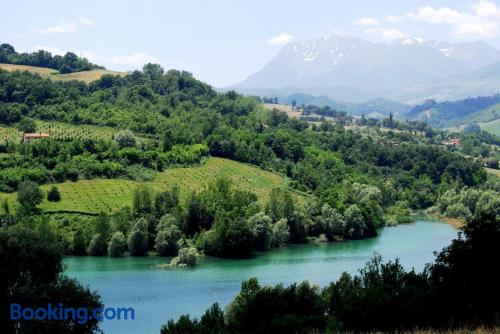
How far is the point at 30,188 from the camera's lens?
7862 centimetres

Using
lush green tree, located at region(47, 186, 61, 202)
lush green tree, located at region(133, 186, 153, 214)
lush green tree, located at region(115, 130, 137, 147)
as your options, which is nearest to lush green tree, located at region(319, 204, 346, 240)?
lush green tree, located at region(133, 186, 153, 214)

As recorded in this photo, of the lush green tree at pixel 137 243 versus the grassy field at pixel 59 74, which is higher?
the grassy field at pixel 59 74

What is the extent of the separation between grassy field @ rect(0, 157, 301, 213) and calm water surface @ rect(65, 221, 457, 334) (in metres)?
11.4

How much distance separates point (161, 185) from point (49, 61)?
89900 mm

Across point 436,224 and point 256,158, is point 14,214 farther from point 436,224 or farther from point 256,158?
point 436,224

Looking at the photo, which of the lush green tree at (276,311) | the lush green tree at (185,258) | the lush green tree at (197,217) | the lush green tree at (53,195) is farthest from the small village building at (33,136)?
the lush green tree at (276,311)

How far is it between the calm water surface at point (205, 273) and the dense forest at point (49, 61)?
342 feet

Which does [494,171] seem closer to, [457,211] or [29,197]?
[457,211]

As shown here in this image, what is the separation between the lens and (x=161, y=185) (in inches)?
3647

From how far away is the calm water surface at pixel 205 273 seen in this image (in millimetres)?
49000

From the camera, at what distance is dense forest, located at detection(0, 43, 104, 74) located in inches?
6550

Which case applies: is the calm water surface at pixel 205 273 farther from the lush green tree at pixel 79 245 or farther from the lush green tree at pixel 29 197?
the lush green tree at pixel 29 197

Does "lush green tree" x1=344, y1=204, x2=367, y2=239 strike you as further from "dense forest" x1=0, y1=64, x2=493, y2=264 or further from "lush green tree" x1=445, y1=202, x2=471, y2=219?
"lush green tree" x1=445, y1=202, x2=471, y2=219

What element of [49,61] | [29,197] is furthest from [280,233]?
[49,61]
